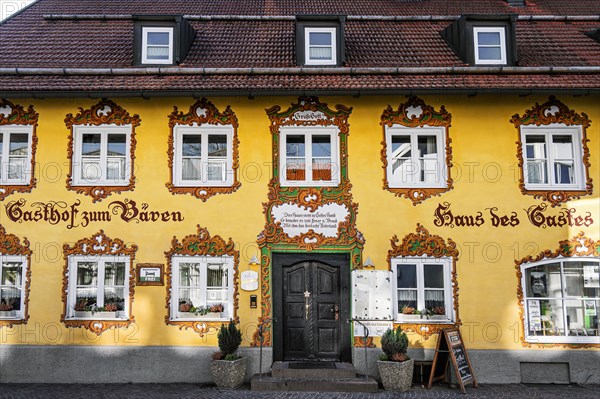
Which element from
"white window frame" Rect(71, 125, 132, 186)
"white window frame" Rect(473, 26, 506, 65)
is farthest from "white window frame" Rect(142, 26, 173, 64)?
"white window frame" Rect(473, 26, 506, 65)

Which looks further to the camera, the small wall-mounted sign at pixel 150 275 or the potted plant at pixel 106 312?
the small wall-mounted sign at pixel 150 275

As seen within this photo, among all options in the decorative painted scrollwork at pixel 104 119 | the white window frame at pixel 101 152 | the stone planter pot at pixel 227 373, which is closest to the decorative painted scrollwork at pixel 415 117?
the stone planter pot at pixel 227 373

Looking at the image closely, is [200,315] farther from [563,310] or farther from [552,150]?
[552,150]

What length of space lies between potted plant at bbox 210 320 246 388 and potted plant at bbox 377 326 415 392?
272 cm

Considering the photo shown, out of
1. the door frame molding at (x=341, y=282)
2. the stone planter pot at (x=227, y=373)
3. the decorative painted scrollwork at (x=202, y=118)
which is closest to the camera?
the stone planter pot at (x=227, y=373)

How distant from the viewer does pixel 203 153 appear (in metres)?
12.4

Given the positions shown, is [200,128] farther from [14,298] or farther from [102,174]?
[14,298]

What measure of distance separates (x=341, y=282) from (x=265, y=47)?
18.8ft

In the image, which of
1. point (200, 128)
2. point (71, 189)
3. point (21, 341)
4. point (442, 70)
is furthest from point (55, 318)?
point (442, 70)

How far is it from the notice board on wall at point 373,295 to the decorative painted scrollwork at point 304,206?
37cm

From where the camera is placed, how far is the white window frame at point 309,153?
12.2 meters

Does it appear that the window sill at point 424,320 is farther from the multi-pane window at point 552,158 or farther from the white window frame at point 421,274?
the multi-pane window at point 552,158

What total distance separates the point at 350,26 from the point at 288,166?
14.4 ft

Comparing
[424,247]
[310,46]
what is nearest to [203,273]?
[424,247]
